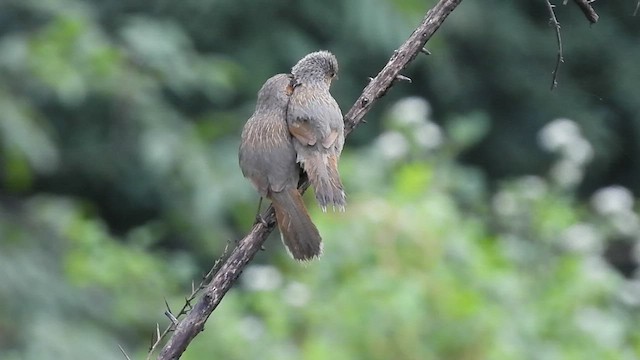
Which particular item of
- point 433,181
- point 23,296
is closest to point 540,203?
point 433,181

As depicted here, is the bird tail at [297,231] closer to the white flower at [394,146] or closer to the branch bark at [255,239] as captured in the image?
the branch bark at [255,239]

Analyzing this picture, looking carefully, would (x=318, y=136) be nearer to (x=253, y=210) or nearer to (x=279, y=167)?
(x=279, y=167)

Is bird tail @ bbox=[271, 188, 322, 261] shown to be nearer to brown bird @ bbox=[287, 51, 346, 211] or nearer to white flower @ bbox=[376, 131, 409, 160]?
brown bird @ bbox=[287, 51, 346, 211]

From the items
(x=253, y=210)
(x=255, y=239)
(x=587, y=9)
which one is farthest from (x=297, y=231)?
(x=253, y=210)

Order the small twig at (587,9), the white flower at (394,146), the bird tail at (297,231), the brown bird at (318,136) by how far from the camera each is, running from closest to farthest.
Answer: the small twig at (587,9)
the bird tail at (297,231)
the brown bird at (318,136)
the white flower at (394,146)

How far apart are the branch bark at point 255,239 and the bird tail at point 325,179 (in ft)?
0.82

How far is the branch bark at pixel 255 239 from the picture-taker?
8.44 ft

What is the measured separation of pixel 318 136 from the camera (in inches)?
130

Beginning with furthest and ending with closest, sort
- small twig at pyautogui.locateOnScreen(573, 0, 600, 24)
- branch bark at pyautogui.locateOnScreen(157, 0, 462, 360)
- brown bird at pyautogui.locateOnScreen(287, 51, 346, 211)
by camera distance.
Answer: brown bird at pyautogui.locateOnScreen(287, 51, 346, 211) < small twig at pyautogui.locateOnScreen(573, 0, 600, 24) < branch bark at pyautogui.locateOnScreen(157, 0, 462, 360)

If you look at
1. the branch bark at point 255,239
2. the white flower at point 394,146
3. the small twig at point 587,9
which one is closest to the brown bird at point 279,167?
the branch bark at point 255,239

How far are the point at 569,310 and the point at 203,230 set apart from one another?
2952 millimetres

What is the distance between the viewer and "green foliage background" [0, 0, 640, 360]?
5.25 meters

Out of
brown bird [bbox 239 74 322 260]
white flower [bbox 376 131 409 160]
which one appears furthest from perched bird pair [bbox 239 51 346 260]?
white flower [bbox 376 131 409 160]

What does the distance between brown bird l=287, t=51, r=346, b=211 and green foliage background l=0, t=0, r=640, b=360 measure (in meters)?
1.57
